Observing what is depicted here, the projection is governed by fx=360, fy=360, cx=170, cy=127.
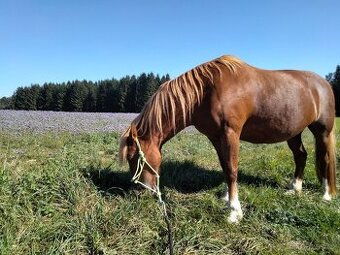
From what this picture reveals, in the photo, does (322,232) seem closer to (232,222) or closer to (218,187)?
(232,222)

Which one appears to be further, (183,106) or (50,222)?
(183,106)

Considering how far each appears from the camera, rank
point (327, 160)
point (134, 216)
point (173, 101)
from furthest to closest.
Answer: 1. point (327, 160)
2. point (173, 101)
3. point (134, 216)

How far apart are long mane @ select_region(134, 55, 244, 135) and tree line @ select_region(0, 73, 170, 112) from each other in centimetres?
7444

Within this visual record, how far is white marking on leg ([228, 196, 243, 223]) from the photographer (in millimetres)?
4605

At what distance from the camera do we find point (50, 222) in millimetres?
3803

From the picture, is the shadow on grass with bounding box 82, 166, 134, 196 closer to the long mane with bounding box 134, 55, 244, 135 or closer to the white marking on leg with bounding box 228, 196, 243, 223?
the long mane with bounding box 134, 55, 244, 135

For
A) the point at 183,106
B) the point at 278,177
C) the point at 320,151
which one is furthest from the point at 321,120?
the point at 183,106

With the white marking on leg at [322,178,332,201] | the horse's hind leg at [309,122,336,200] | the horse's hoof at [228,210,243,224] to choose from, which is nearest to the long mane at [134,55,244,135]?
the horse's hoof at [228,210,243,224]

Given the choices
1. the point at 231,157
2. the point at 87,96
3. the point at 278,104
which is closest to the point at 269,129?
the point at 278,104

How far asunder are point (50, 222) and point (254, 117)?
10.6 feet

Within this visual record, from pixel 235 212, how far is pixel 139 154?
149 cm

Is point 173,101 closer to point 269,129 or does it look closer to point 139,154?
point 139,154

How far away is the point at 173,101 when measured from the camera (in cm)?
504

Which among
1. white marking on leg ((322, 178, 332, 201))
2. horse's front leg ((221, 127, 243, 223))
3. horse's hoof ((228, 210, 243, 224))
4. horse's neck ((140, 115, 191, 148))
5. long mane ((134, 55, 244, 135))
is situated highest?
long mane ((134, 55, 244, 135))
